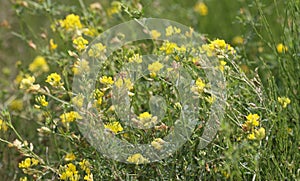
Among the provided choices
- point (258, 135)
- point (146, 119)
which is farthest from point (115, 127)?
point (258, 135)

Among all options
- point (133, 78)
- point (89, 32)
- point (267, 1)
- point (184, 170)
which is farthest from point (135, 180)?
point (267, 1)

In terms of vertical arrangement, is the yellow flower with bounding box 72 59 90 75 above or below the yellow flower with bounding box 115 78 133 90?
above

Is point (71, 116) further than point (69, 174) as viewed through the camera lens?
Yes

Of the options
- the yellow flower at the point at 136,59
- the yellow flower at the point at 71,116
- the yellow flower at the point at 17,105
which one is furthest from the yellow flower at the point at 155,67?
the yellow flower at the point at 17,105

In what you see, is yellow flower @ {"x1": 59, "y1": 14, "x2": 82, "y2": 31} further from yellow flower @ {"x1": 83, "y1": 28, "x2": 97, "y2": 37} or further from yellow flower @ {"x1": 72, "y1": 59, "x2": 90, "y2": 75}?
yellow flower @ {"x1": 72, "y1": 59, "x2": 90, "y2": 75}

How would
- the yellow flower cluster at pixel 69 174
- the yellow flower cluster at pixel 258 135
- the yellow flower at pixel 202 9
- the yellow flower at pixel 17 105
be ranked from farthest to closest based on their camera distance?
the yellow flower at pixel 202 9
the yellow flower at pixel 17 105
the yellow flower cluster at pixel 69 174
the yellow flower cluster at pixel 258 135

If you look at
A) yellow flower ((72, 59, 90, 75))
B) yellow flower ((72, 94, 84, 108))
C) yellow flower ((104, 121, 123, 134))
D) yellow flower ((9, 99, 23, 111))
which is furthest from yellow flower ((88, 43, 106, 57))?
yellow flower ((9, 99, 23, 111))

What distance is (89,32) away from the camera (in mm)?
2381

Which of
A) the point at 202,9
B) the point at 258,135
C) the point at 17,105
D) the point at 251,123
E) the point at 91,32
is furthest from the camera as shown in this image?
the point at 202,9

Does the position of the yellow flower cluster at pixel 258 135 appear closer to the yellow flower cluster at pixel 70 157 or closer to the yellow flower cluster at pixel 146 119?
the yellow flower cluster at pixel 146 119

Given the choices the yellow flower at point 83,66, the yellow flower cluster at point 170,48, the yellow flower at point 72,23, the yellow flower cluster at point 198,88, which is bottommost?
the yellow flower cluster at point 198,88

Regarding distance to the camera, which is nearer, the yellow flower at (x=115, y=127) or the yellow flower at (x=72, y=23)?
the yellow flower at (x=115, y=127)

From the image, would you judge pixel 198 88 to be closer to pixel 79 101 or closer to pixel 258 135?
pixel 258 135

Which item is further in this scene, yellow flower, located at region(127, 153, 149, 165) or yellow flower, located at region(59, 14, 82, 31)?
yellow flower, located at region(59, 14, 82, 31)
